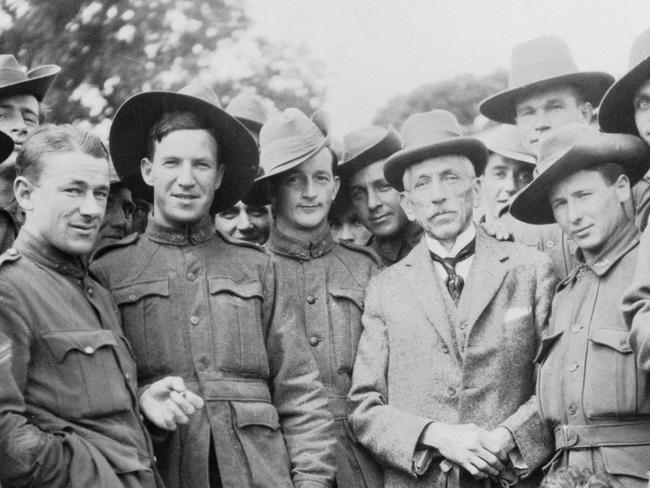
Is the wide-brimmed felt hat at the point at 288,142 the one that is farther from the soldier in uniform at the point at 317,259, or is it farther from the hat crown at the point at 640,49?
the hat crown at the point at 640,49

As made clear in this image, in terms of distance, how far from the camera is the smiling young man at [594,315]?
459 cm

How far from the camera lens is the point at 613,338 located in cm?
469

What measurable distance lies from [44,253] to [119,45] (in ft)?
37.3

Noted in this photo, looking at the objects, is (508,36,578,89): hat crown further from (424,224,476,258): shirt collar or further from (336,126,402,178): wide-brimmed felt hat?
(424,224,476,258): shirt collar

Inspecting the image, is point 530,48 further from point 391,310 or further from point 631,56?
point 391,310

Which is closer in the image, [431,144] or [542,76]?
[431,144]

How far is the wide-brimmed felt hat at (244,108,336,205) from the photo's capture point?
20.0 ft

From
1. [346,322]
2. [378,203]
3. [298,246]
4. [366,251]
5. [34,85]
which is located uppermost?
[34,85]

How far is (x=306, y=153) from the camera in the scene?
6.09 metres

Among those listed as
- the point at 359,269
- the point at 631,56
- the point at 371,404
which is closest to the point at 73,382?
the point at 371,404

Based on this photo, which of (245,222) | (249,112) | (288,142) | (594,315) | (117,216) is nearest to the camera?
(594,315)

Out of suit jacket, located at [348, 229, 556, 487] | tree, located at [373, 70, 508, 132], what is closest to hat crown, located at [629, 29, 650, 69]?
suit jacket, located at [348, 229, 556, 487]

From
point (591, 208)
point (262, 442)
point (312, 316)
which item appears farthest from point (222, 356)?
point (591, 208)

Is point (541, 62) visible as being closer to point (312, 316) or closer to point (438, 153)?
point (438, 153)
